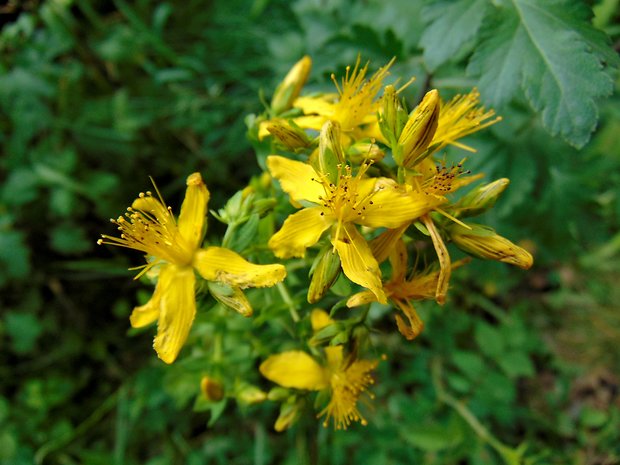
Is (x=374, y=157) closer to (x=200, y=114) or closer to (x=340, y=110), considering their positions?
(x=340, y=110)

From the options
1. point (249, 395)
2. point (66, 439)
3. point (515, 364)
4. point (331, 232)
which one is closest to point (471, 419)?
point (515, 364)

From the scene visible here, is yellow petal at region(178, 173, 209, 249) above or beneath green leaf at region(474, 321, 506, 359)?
above

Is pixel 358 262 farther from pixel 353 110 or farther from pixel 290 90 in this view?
pixel 290 90

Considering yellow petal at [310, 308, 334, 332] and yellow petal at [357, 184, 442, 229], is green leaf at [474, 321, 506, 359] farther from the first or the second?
yellow petal at [357, 184, 442, 229]

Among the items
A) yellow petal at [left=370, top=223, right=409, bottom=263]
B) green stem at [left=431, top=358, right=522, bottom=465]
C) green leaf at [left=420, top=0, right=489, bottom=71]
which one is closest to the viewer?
yellow petal at [left=370, top=223, right=409, bottom=263]

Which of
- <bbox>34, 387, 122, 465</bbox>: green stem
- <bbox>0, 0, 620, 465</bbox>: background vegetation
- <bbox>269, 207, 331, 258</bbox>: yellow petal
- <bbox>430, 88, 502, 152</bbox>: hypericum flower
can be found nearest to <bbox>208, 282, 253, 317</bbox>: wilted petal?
<bbox>269, 207, 331, 258</bbox>: yellow petal

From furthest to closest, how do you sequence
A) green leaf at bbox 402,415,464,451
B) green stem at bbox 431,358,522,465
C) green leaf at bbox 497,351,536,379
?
green leaf at bbox 497,351,536,379, green leaf at bbox 402,415,464,451, green stem at bbox 431,358,522,465

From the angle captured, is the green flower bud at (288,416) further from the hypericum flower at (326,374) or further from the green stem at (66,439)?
the green stem at (66,439)
